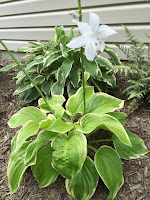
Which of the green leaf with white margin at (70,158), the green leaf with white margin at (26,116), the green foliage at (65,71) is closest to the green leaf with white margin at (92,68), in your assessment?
the green foliage at (65,71)

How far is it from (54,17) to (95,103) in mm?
Answer: 2320

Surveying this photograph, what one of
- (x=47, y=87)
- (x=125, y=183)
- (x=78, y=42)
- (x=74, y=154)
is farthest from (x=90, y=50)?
(x=47, y=87)

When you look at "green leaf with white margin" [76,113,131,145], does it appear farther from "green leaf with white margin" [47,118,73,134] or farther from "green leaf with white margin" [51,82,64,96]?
"green leaf with white margin" [51,82,64,96]

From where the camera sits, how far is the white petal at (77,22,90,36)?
924 mm

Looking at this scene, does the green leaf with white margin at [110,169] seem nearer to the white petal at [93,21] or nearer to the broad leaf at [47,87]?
the white petal at [93,21]

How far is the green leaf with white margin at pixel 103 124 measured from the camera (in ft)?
4.40

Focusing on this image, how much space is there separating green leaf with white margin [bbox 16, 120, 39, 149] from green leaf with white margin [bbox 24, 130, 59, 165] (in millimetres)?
61

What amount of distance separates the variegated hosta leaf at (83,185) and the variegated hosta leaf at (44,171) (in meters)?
0.15

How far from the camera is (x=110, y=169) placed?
4.74 feet

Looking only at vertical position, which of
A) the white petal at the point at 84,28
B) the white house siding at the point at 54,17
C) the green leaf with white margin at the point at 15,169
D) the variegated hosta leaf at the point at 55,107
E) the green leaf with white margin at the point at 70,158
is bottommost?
the green leaf with white margin at the point at 15,169

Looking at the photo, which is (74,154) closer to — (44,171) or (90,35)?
(44,171)

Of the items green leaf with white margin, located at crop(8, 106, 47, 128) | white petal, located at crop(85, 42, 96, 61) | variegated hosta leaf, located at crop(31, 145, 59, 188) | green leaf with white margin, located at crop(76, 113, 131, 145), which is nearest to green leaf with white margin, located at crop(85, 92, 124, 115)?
green leaf with white margin, located at crop(76, 113, 131, 145)

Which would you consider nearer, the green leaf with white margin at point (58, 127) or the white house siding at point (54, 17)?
the green leaf with white margin at point (58, 127)

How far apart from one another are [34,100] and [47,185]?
1446 millimetres
